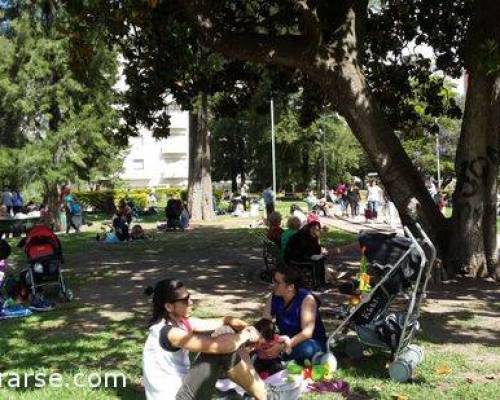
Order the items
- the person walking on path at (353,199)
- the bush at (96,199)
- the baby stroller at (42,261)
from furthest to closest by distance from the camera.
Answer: the bush at (96,199), the person walking on path at (353,199), the baby stroller at (42,261)

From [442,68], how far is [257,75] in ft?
14.3

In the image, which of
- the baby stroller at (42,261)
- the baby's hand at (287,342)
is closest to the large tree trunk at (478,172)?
the baby's hand at (287,342)

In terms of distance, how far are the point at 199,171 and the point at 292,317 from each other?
20627mm

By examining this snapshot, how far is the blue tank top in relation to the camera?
5.57 m

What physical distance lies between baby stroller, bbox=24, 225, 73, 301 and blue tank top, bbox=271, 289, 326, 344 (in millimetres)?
4971

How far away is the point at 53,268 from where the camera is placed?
31.3ft

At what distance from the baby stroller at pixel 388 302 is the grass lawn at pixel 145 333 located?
205 mm

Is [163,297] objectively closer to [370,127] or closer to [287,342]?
[287,342]

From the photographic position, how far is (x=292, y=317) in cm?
558

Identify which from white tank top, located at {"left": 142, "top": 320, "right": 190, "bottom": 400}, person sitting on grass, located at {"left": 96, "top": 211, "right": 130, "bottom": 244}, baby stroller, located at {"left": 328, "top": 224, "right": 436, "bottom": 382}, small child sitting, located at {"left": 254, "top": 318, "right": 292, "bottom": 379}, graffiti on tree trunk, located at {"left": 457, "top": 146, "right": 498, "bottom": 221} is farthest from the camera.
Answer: person sitting on grass, located at {"left": 96, "top": 211, "right": 130, "bottom": 244}

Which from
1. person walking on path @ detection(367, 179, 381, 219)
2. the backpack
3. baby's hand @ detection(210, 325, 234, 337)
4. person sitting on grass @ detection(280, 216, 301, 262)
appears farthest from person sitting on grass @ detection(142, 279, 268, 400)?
person walking on path @ detection(367, 179, 381, 219)

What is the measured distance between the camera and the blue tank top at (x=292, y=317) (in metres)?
5.57

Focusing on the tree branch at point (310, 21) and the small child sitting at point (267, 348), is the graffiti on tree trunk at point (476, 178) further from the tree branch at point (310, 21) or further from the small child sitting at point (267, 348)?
the small child sitting at point (267, 348)

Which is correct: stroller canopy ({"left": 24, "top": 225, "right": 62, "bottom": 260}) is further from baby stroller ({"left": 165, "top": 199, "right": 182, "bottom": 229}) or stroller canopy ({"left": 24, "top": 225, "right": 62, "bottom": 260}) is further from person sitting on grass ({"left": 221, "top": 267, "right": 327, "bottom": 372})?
baby stroller ({"left": 165, "top": 199, "right": 182, "bottom": 229})
